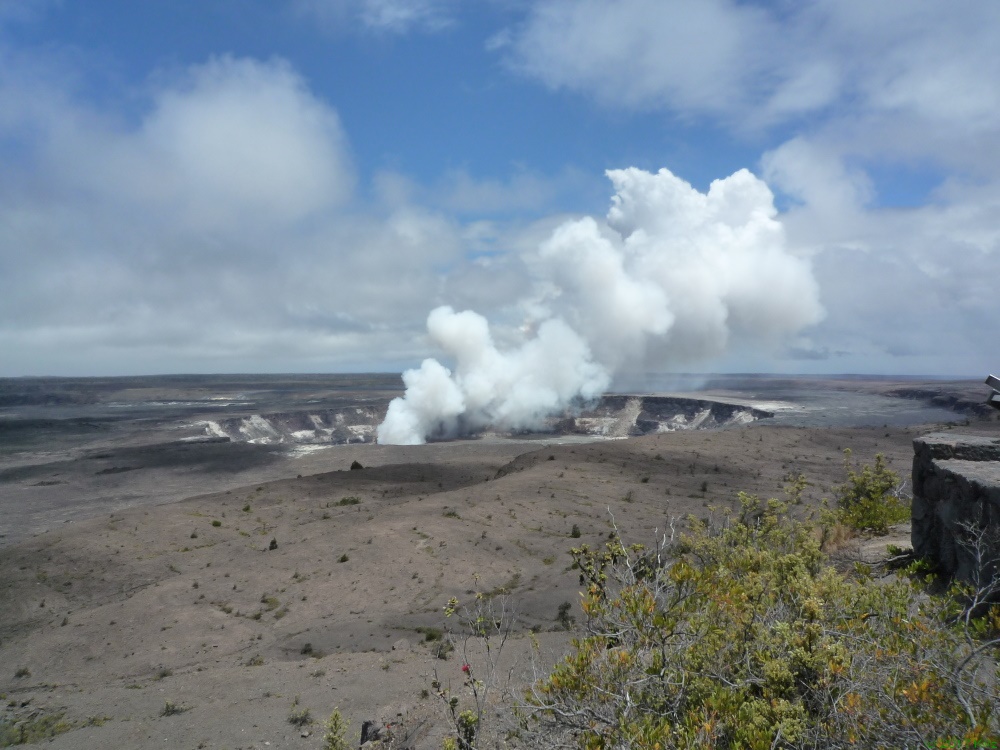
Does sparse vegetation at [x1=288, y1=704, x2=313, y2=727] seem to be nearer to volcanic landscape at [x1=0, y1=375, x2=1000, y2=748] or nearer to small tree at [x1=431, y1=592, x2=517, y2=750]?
volcanic landscape at [x1=0, y1=375, x2=1000, y2=748]

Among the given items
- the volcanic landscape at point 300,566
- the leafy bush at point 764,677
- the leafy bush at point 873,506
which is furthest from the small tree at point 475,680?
the leafy bush at point 873,506

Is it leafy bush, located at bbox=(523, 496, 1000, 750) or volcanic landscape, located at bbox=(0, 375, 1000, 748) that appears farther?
volcanic landscape, located at bbox=(0, 375, 1000, 748)

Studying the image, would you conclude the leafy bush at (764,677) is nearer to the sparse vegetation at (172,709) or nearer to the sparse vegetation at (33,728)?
the sparse vegetation at (172,709)

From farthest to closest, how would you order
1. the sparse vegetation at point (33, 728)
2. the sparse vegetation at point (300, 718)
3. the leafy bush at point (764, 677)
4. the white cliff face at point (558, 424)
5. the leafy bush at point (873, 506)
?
the white cliff face at point (558, 424) → the leafy bush at point (873, 506) → the sparse vegetation at point (33, 728) → the sparse vegetation at point (300, 718) → the leafy bush at point (764, 677)

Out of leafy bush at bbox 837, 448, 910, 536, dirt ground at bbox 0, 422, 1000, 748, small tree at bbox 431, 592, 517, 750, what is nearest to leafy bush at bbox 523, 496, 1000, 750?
small tree at bbox 431, 592, 517, 750

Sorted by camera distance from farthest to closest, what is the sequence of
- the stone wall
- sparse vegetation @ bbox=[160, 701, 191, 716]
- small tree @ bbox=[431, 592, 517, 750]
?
sparse vegetation @ bbox=[160, 701, 191, 716] → the stone wall → small tree @ bbox=[431, 592, 517, 750]
